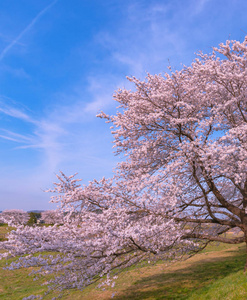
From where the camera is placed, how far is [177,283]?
54.3 feet

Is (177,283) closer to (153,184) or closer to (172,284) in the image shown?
(172,284)

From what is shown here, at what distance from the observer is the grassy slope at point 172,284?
37.7ft

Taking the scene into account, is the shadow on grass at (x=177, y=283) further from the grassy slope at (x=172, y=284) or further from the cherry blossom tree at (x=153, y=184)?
the cherry blossom tree at (x=153, y=184)

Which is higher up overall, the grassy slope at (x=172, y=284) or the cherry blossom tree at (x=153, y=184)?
the cherry blossom tree at (x=153, y=184)

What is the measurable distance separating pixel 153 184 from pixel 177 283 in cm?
983

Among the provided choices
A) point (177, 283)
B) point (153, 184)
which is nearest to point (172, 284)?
point (177, 283)

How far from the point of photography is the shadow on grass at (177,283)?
14.6 metres

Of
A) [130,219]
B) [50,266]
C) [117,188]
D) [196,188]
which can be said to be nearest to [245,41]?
[196,188]

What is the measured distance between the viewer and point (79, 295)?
1686 centimetres

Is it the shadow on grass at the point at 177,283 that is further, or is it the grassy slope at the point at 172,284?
the shadow on grass at the point at 177,283

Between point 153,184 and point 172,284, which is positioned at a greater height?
point 153,184

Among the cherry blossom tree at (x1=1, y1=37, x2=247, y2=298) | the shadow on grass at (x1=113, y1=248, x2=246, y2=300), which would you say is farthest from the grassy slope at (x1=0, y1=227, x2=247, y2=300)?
the cherry blossom tree at (x1=1, y1=37, x2=247, y2=298)

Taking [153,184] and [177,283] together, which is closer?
[153,184]

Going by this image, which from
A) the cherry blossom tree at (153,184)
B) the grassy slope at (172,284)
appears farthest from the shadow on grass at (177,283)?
the cherry blossom tree at (153,184)
